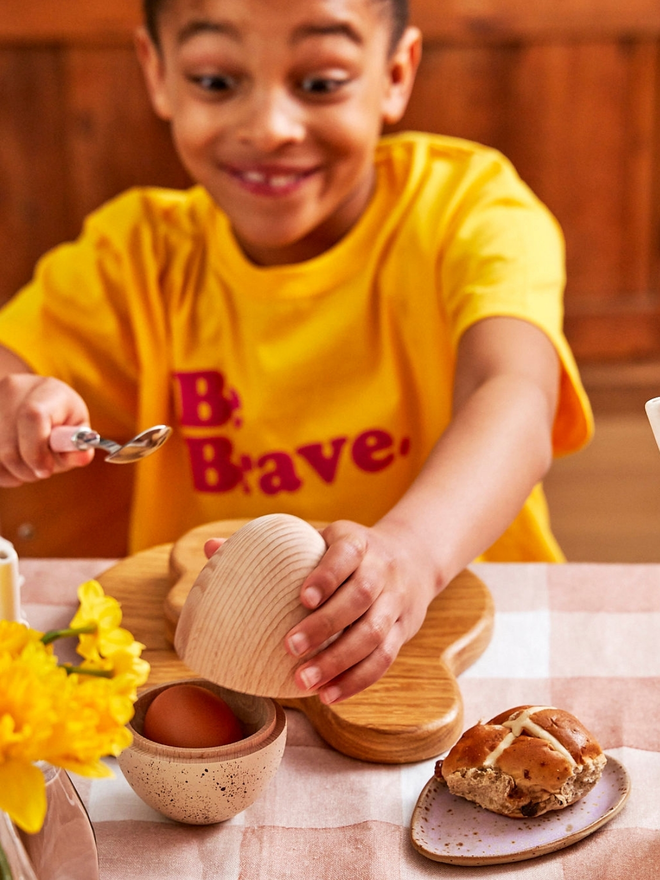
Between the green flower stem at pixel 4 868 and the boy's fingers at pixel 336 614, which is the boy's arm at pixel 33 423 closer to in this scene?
the boy's fingers at pixel 336 614

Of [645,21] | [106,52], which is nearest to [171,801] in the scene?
[106,52]

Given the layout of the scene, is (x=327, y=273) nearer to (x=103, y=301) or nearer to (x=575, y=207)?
(x=103, y=301)

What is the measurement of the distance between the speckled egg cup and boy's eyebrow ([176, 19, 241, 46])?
63 cm

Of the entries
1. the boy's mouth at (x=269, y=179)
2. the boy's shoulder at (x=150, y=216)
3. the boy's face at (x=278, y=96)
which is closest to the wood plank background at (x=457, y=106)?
the boy's shoulder at (x=150, y=216)

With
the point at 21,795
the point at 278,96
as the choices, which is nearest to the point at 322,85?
the point at 278,96

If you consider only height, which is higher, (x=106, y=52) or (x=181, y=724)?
(x=106, y=52)

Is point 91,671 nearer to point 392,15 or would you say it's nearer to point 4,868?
point 4,868

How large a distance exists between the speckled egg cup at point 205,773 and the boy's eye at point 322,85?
63cm

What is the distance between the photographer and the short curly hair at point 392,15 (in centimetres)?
100

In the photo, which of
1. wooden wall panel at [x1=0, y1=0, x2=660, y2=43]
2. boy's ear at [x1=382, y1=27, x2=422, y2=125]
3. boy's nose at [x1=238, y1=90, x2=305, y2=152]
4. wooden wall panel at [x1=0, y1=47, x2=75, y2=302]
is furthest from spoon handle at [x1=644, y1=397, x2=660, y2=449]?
wooden wall panel at [x1=0, y1=47, x2=75, y2=302]

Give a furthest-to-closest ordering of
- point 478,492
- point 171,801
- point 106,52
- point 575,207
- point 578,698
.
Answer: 1. point 575,207
2. point 106,52
3. point 478,492
4. point 578,698
5. point 171,801

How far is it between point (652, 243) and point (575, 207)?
7.5 inches

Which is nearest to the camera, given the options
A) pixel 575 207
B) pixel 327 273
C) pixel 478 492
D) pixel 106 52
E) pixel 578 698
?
pixel 578 698

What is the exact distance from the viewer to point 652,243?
215 centimetres
